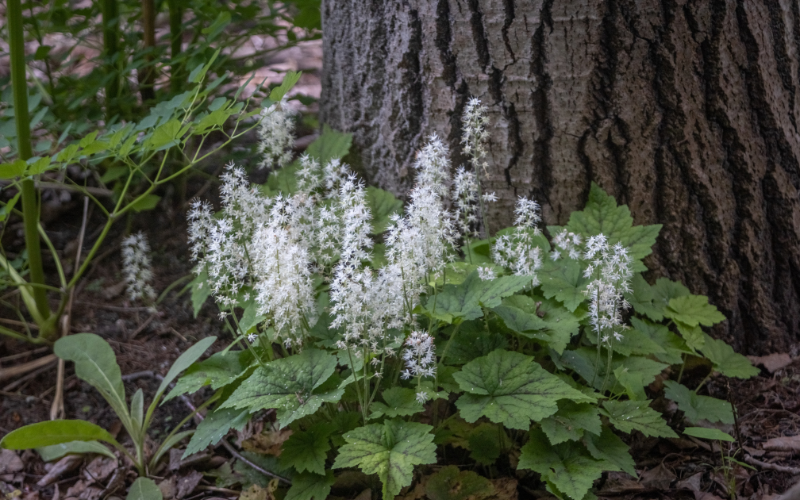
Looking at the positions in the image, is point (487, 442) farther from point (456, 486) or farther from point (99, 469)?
point (99, 469)

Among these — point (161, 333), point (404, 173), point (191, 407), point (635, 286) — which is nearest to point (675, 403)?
point (635, 286)

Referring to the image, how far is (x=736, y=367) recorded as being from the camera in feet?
7.55

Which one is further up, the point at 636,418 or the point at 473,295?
the point at 473,295

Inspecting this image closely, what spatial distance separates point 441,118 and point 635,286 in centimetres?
99

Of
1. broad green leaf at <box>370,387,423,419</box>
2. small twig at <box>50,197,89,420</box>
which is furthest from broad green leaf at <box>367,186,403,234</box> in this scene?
small twig at <box>50,197,89,420</box>

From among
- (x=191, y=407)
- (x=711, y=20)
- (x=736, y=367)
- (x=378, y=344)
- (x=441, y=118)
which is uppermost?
(x=711, y=20)

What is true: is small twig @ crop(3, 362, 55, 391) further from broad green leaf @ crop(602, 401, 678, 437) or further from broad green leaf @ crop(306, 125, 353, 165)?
broad green leaf @ crop(602, 401, 678, 437)

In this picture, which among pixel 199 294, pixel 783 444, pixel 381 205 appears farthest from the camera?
pixel 381 205

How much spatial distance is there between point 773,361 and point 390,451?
1.77 meters

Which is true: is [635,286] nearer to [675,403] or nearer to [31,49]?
[675,403]

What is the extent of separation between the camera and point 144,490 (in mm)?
2158

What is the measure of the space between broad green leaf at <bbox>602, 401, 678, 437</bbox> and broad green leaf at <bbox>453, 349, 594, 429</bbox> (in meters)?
A: 0.18

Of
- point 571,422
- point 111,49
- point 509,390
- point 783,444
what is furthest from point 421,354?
point 111,49

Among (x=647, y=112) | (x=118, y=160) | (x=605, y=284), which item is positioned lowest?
(x=605, y=284)
